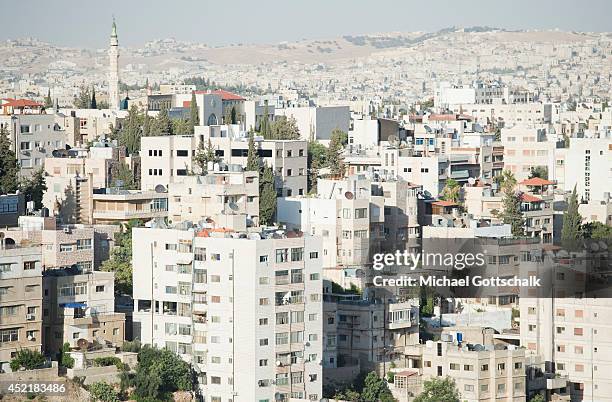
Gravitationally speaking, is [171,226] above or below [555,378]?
above

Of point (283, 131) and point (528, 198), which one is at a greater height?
point (283, 131)

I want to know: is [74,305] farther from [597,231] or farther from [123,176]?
[597,231]

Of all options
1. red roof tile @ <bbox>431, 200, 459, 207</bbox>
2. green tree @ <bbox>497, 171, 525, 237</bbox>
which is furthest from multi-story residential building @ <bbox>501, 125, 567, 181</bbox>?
red roof tile @ <bbox>431, 200, 459, 207</bbox>

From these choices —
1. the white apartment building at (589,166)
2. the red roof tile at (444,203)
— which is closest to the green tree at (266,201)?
the red roof tile at (444,203)

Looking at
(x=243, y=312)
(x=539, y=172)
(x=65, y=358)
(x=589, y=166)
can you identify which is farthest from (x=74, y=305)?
(x=589, y=166)

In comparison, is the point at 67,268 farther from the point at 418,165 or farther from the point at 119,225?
the point at 418,165

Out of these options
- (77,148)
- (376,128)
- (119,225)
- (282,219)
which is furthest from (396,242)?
(376,128)
